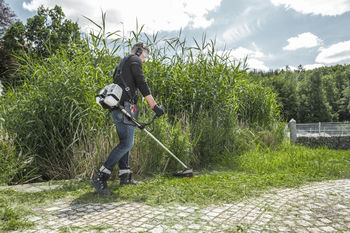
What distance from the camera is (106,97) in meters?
3.53

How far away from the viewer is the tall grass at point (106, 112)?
4.71 meters

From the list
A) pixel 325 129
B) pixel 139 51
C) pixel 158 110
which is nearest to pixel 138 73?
pixel 139 51

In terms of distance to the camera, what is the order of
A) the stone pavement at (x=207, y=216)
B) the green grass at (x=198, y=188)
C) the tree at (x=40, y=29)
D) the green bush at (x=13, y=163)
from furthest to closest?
1. the tree at (x=40, y=29)
2. the green bush at (x=13, y=163)
3. the green grass at (x=198, y=188)
4. the stone pavement at (x=207, y=216)

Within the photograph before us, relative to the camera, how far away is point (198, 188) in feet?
12.8

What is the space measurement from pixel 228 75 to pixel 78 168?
3.72 m

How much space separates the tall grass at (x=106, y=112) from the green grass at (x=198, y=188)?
0.52 metres

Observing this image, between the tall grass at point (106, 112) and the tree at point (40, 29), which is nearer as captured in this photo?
the tall grass at point (106, 112)

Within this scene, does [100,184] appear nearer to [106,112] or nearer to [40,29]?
[106,112]

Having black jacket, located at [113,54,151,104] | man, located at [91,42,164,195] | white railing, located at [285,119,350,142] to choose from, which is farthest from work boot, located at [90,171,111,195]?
white railing, located at [285,119,350,142]

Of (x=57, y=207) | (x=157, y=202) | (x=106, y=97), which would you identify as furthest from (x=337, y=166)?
(x=57, y=207)

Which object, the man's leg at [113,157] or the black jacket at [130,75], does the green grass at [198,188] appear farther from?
the black jacket at [130,75]

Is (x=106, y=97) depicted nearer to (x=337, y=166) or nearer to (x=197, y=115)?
(x=197, y=115)

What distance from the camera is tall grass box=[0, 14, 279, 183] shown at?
4.71 metres

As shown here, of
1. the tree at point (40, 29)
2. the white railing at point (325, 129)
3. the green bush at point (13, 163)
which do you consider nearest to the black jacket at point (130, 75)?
the green bush at point (13, 163)
